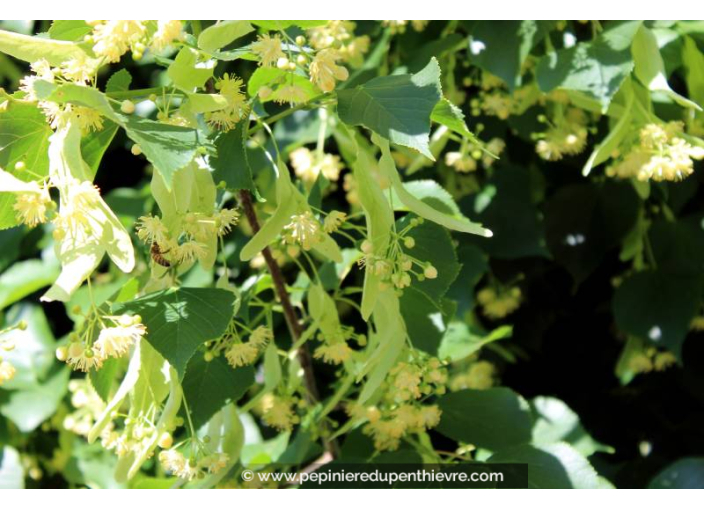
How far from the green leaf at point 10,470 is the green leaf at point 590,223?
3.54ft

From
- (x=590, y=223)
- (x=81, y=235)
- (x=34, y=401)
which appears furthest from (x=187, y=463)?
(x=590, y=223)

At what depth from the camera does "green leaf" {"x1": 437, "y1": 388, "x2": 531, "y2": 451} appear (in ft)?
4.16

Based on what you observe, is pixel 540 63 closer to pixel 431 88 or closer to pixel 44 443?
pixel 431 88

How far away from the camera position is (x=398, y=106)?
0.91 meters

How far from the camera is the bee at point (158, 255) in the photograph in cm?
91

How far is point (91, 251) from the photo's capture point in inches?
32.5

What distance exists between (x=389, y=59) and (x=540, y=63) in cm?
37

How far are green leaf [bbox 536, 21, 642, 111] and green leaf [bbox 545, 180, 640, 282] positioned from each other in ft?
1.33

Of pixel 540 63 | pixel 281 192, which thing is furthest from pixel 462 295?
pixel 281 192

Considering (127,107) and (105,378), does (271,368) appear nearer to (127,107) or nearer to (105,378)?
(105,378)

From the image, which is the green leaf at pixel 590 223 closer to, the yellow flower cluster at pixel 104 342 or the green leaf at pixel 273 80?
the green leaf at pixel 273 80

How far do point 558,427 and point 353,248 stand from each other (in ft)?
1.44

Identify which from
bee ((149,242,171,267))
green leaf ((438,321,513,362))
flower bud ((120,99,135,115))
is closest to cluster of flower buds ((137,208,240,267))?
bee ((149,242,171,267))

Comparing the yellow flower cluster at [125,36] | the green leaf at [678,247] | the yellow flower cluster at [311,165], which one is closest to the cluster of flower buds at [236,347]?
the yellow flower cluster at [125,36]
